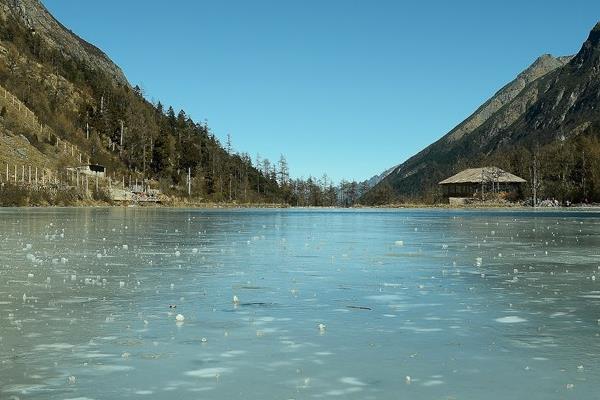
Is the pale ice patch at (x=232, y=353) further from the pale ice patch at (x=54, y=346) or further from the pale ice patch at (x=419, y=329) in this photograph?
the pale ice patch at (x=419, y=329)

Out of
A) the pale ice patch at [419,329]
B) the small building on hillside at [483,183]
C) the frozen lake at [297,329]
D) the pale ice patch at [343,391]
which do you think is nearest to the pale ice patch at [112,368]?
the frozen lake at [297,329]

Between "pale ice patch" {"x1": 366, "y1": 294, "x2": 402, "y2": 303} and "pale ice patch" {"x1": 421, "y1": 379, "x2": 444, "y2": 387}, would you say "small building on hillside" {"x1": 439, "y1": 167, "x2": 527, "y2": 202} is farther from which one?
"pale ice patch" {"x1": 421, "y1": 379, "x2": 444, "y2": 387}

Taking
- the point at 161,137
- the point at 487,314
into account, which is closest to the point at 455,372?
the point at 487,314

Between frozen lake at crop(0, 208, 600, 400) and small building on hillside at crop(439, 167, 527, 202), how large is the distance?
491 ft

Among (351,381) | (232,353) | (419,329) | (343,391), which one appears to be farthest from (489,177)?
(343,391)

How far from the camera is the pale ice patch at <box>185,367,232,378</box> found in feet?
24.3

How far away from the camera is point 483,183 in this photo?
162 meters

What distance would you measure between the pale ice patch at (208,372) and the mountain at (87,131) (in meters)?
105

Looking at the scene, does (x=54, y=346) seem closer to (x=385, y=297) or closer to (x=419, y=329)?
(x=419, y=329)

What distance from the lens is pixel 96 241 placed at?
Result: 27.5 metres

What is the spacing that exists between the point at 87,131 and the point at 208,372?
151m

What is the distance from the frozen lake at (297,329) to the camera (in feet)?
23.1

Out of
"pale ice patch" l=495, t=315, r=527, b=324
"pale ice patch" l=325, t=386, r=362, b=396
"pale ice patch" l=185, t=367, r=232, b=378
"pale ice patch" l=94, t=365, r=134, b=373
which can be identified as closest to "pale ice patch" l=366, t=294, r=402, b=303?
"pale ice patch" l=495, t=315, r=527, b=324

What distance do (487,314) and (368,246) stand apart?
15.5 m
